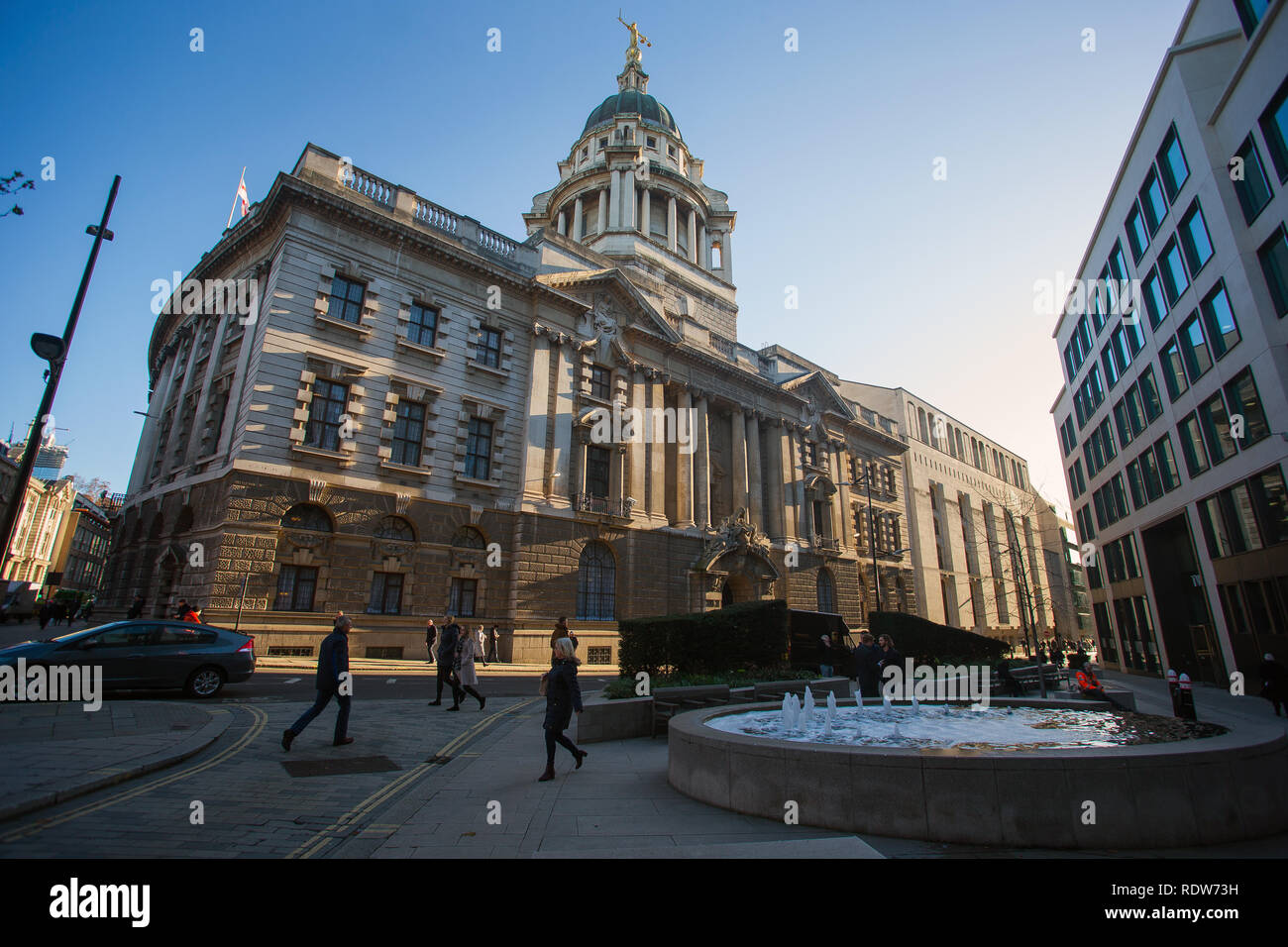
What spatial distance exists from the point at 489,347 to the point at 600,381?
5.91 m

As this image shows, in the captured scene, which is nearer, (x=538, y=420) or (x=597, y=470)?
(x=538, y=420)

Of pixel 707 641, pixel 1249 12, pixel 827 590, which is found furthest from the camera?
pixel 827 590

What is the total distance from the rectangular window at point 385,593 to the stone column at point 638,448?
11532 millimetres

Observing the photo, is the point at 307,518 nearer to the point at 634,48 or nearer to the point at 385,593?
the point at 385,593

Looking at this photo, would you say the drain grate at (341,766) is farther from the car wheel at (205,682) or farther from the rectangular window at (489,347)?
the rectangular window at (489,347)

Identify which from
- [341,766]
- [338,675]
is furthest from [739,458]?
[341,766]

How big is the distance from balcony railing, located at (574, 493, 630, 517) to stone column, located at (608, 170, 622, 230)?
22.5m

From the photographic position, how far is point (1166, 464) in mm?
26000

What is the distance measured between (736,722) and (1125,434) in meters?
31.8

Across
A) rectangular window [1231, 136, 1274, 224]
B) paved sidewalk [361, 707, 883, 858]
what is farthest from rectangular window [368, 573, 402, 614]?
rectangular window [1231, 136, 1274, 224]

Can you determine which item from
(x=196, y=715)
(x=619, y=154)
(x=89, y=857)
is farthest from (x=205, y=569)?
(x=619, y=154)

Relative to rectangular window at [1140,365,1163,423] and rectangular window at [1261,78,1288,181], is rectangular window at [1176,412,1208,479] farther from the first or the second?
rectangular window at [1261,78,1288,181]

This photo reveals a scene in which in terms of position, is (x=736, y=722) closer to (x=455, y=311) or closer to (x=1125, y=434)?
(x=455, y=311)

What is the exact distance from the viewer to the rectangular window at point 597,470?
28.7 metres
